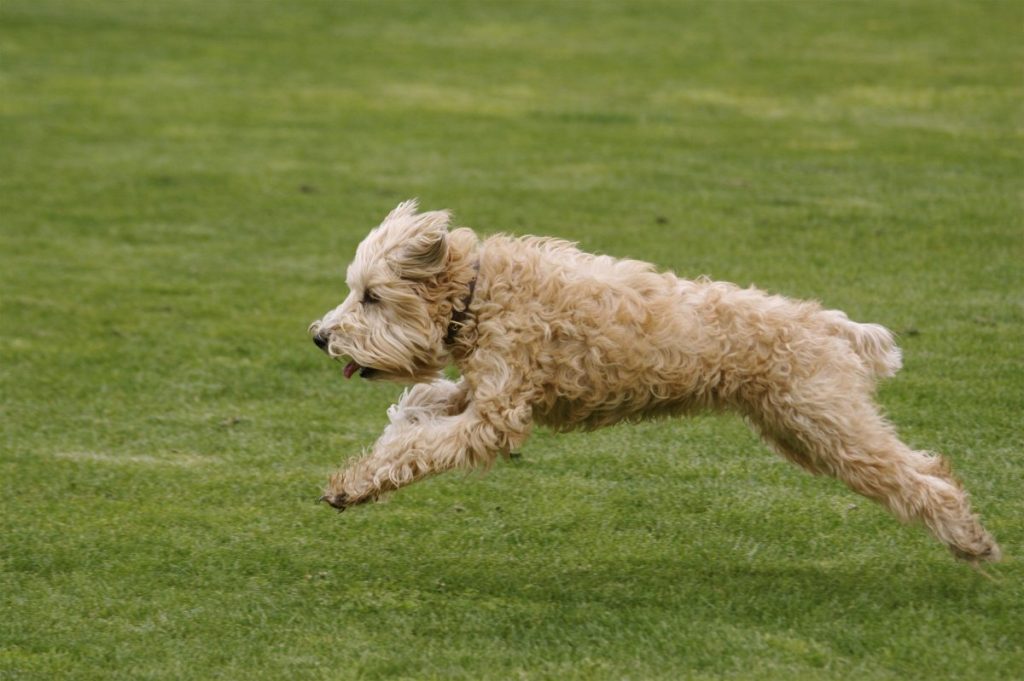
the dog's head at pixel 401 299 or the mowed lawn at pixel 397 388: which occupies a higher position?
the dog's head at pixel 401 299

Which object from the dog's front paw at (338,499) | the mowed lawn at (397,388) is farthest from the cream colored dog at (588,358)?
the mowed lawn at (397,388)

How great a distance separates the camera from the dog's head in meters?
5.50

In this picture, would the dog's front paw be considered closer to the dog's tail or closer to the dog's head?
the dog's head

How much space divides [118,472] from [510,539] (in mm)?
2101

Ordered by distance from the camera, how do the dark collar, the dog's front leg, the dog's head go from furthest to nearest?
the dark collar < the dog's head < the dog's front leg

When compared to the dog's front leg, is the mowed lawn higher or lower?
lower

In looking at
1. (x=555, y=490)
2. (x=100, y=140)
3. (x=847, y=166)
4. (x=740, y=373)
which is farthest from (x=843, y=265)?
(x=100, y=140)

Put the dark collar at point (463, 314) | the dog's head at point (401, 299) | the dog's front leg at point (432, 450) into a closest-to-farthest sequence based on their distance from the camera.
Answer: the dog's front leg at point (432, 450) < the dog's head at point (401, 299) < the dark collar at point (463, 314)

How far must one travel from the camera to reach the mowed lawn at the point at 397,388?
538 centimetres

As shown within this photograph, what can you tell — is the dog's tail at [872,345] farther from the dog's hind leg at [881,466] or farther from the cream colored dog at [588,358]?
the dog's hind leg at [881,466]

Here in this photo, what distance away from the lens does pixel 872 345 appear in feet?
18.7

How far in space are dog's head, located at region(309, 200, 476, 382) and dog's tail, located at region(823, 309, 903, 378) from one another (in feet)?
4.76

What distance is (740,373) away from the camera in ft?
18.1

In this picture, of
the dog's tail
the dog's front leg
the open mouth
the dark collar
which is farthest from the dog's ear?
the dog's tail
